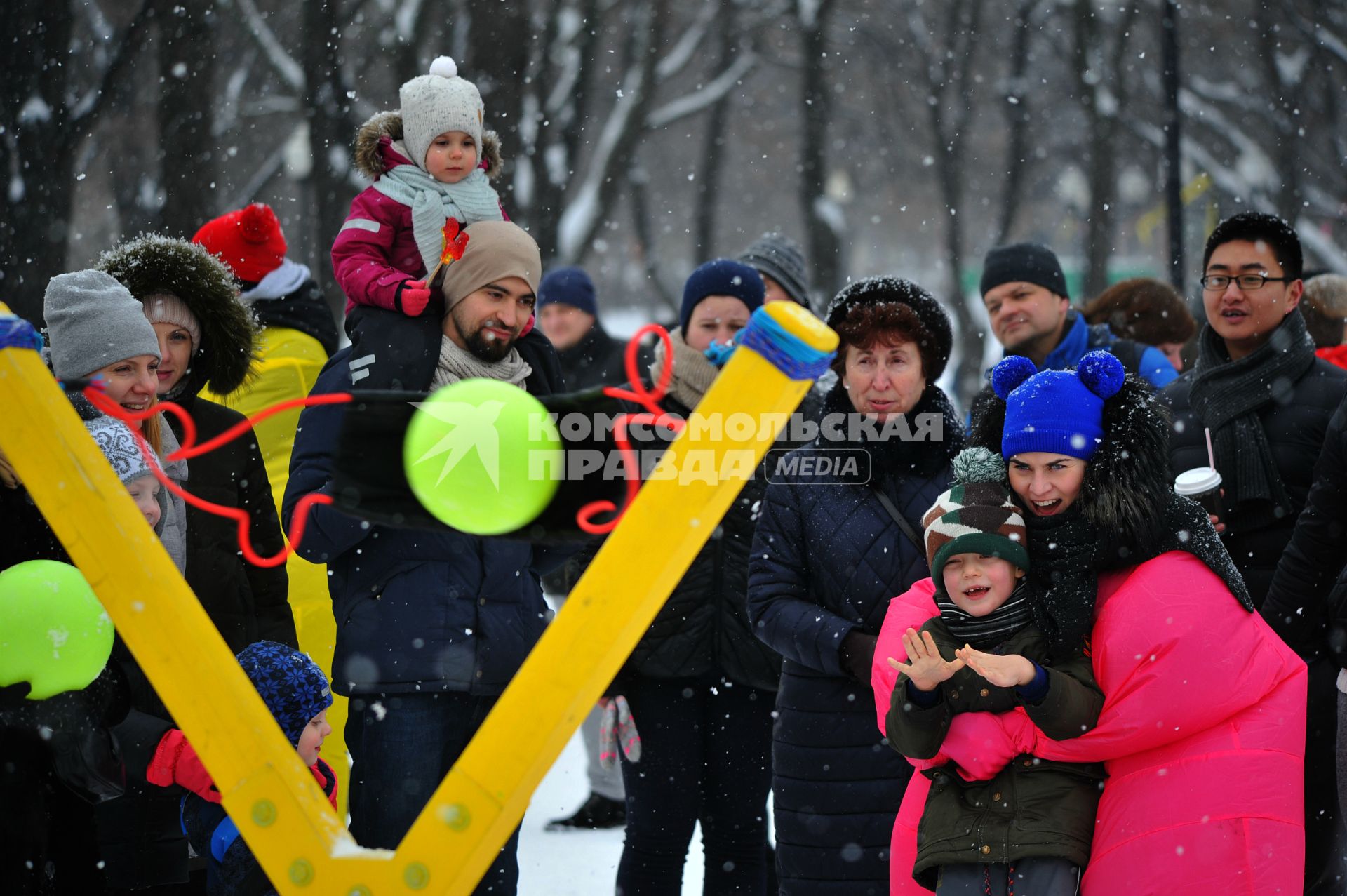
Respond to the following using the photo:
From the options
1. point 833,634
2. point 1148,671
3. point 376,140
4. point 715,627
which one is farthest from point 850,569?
point 376,140

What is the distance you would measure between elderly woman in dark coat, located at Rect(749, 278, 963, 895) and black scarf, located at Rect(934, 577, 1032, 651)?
586 mm

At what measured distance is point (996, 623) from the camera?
274cm

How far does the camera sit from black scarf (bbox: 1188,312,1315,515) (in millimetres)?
3879

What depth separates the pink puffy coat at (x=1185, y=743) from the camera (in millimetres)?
2539

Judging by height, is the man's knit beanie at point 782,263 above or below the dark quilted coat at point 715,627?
above

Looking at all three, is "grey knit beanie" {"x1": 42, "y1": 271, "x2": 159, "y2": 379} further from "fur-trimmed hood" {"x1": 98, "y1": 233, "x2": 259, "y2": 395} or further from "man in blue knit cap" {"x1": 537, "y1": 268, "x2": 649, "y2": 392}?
"man in blue knit cap" {"x1": 537, "y1": 268, "x2": 649, "y2": 392}

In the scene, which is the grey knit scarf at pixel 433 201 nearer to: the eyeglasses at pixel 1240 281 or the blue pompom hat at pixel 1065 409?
the blue pompom hat at pixel 1065 409

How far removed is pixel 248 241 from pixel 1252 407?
3231 millimetres

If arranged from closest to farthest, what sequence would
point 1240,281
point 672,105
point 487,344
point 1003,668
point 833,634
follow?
point 1003,668 < point 487,344 < point 833,634 < point 1240,281 < point 672,105

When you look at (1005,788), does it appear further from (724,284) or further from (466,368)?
(724,284)

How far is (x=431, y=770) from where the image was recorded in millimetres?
3086

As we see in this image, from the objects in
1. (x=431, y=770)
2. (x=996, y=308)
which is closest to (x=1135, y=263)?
(x=996, y=308)

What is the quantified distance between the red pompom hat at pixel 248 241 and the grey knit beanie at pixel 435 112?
4.48ft

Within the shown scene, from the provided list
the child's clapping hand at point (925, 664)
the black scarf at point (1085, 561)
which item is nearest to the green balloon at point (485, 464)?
the child's clapping hand at point (925, 664)
